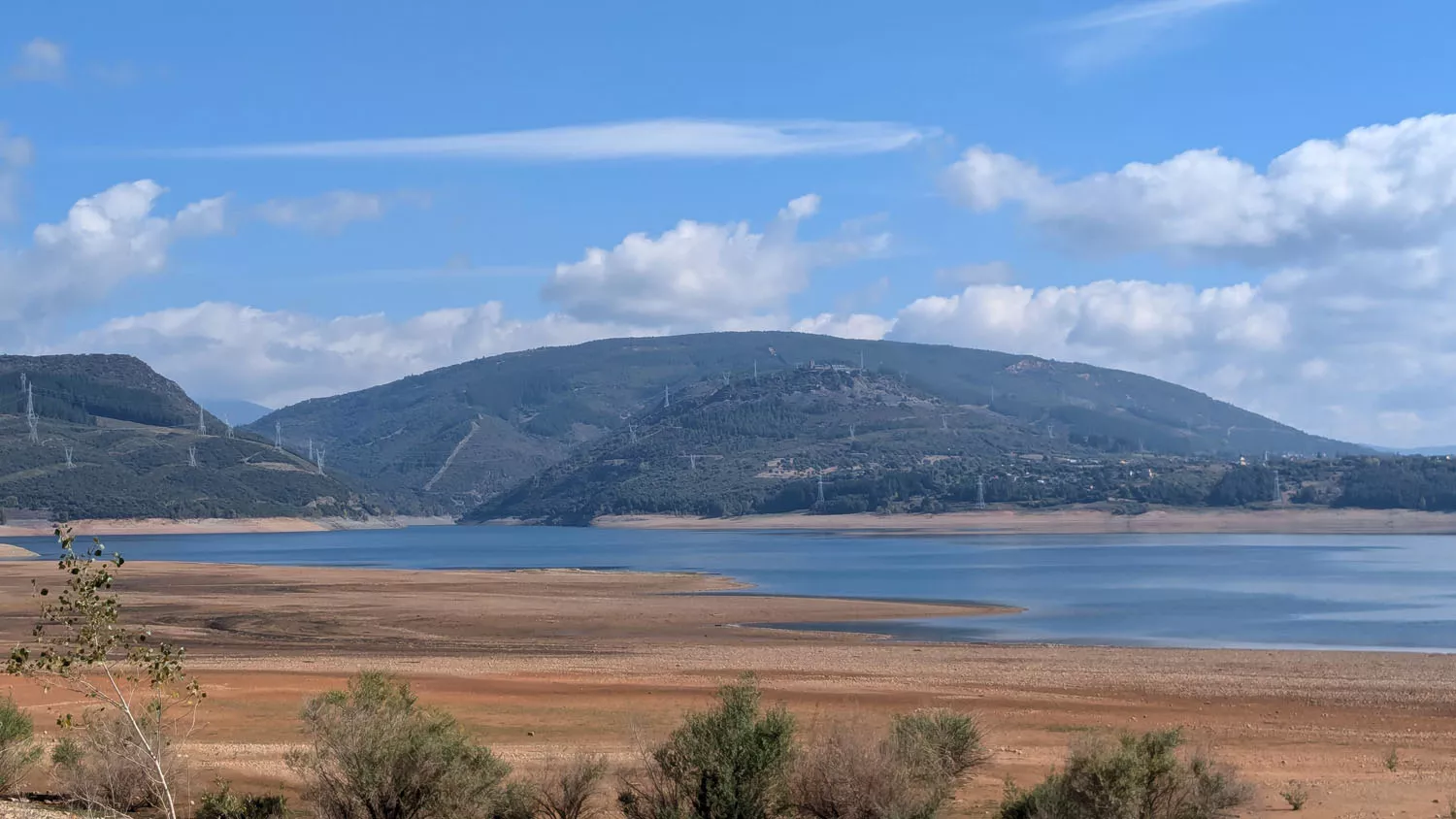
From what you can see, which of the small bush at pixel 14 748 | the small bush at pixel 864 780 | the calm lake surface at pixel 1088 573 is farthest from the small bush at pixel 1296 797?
the calm lake surface at pixel 1088 573

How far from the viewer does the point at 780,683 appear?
114 feet

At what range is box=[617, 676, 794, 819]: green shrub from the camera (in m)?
15.9

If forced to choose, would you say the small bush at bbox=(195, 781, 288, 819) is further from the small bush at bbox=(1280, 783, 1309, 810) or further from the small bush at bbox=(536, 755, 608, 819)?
the small bush at bbox=(1280, 783, 1309, 810)

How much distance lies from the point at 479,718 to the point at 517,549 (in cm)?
13080

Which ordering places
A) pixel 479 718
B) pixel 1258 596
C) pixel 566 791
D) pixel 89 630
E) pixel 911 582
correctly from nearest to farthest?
1. pixel 89 630
2. pixel 566 791
3. pixel 479 718
4. pixel 1258 596
5. pixel 911 582

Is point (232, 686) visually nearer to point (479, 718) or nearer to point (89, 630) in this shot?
point (479, 718)

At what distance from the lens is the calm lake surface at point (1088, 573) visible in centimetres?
5488

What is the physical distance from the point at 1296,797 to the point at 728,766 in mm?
8317

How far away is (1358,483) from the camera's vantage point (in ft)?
645

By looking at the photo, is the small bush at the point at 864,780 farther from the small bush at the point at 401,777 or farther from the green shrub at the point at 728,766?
the small bush at the point at 401,777

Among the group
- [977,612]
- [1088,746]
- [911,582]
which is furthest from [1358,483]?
[1088,746]

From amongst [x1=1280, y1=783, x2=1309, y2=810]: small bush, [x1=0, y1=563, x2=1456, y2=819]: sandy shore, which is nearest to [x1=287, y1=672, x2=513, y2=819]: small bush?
[x1=0, y1=563, x2=1456, y2=819]: sandy shore

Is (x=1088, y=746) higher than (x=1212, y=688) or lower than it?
higher

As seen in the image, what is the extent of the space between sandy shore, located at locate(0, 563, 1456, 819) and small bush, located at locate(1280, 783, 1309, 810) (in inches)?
5.8
